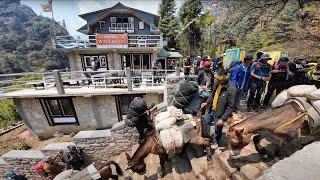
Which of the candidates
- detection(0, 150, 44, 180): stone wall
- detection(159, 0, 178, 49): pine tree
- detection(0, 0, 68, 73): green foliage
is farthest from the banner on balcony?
detection(0, 0, 68, 73): green foliage

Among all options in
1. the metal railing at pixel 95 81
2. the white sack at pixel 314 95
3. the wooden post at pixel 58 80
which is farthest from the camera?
the metal railing at pixel 95 81

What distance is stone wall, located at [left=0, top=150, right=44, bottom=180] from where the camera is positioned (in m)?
8.28

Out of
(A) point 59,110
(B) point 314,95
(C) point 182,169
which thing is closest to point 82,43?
(A) point 59,110

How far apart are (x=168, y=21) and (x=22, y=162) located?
3217cm

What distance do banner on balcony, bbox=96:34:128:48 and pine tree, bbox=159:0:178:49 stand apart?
1836 cm

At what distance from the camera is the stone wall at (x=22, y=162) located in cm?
828

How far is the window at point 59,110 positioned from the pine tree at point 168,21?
24.0m

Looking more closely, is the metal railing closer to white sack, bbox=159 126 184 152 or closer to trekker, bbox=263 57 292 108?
trekker, bbox=263 57 292 108

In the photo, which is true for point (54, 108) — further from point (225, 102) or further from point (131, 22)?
point (225, 102)

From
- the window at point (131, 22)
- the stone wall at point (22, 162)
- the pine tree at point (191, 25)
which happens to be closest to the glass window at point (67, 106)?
the stone wall at point (22, 162)

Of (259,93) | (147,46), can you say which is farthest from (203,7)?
(259,93)

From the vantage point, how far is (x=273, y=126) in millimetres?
3359

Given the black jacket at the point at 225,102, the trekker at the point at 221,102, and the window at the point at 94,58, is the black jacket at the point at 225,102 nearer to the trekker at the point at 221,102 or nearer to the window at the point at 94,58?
the trekker at the point at 221,102

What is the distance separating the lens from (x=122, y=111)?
12.9m
